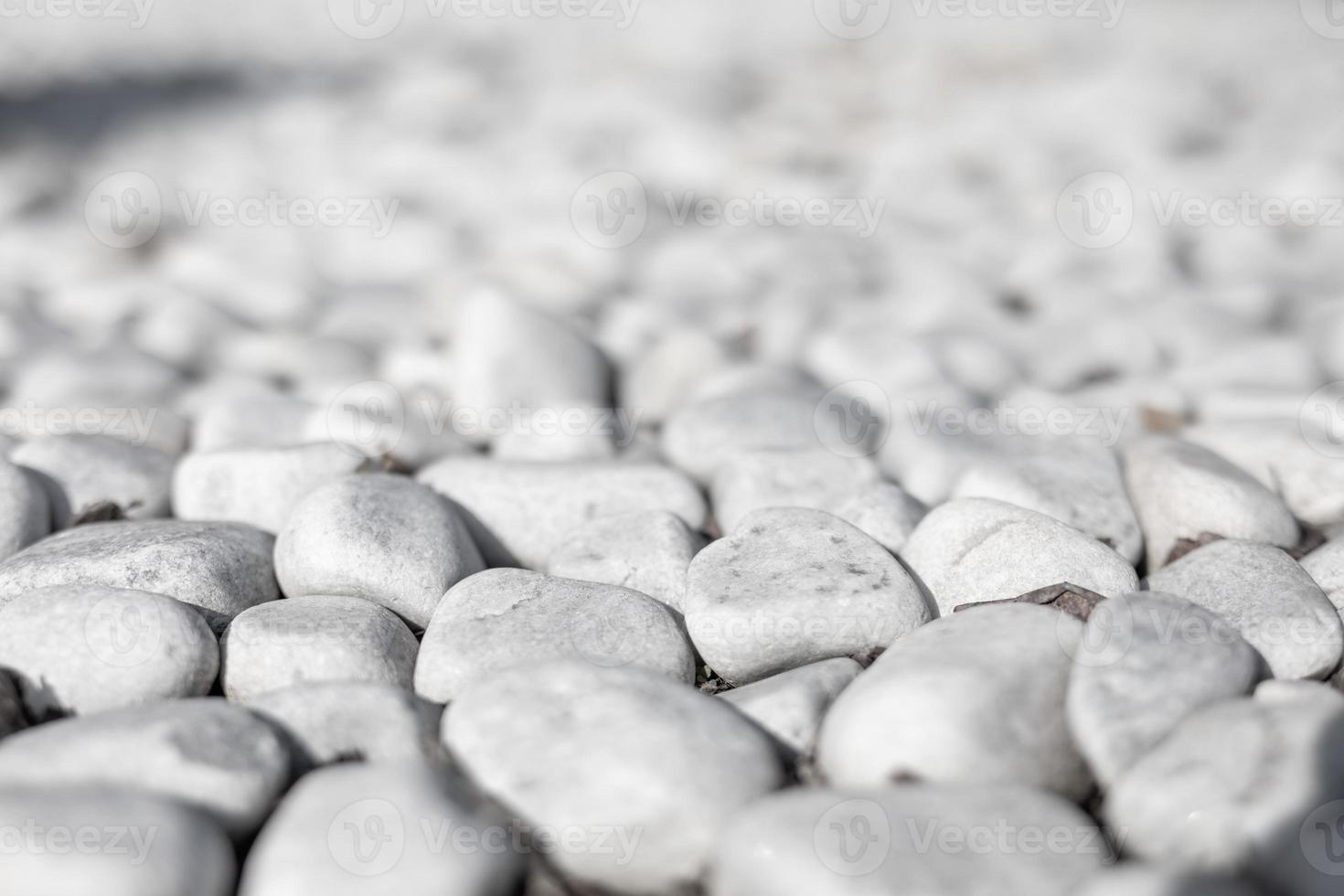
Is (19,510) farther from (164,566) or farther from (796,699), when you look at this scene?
(796,699)

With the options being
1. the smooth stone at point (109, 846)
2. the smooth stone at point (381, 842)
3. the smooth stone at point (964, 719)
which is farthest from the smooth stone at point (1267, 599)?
the smooth stone at point (109, 846)

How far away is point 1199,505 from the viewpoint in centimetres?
259

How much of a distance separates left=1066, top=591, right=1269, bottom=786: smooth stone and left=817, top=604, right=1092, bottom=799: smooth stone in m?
0.04

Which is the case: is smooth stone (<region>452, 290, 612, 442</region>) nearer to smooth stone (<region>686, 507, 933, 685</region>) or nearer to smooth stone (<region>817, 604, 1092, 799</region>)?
smooth stone (<region>686, 507, 933, 685</region>)

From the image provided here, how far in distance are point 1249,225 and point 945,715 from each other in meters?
4.15

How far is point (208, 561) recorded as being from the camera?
2.31 m

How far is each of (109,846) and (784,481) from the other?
173cm

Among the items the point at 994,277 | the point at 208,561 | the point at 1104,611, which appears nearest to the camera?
the point at 1104,611

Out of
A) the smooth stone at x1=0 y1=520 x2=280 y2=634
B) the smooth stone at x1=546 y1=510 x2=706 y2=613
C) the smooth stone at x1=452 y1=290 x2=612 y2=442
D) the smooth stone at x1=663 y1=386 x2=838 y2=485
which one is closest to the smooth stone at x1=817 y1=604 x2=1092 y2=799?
the smooth stone at x1=546 y1=510 x2=706 y2=613

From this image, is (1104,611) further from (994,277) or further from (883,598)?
(994,277)

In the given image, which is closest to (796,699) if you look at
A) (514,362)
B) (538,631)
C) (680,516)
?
(538,631)

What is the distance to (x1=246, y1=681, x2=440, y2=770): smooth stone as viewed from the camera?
5.86ft

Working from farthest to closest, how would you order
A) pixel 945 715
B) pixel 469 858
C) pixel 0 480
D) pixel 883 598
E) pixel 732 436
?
pixel 732 436
pixel 0 480
pixel 883 598
pixel 945 715
pixel 469 858

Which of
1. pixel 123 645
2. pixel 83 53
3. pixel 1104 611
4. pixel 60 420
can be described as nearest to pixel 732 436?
pixel 1104 611
